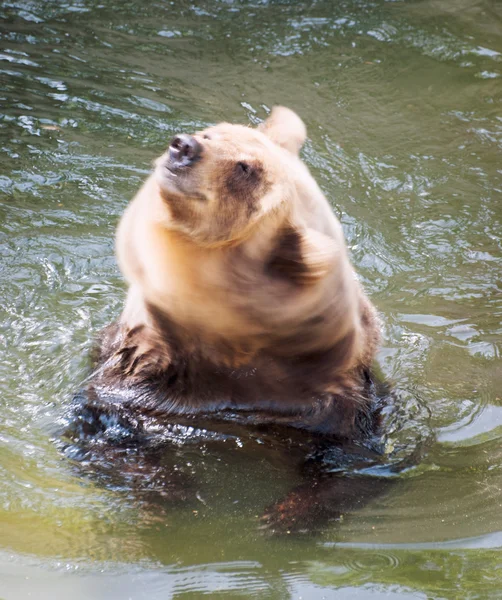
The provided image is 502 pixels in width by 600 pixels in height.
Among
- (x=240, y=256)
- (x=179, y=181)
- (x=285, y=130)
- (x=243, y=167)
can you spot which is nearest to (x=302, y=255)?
(x=240, y=256)

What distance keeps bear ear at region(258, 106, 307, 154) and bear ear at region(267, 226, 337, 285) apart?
59 cm

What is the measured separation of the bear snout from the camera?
291 cm

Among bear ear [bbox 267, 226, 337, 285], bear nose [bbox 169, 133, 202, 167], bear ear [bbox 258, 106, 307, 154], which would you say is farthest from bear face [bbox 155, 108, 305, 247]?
bear ear [bbox 258, 106, 307, 154]

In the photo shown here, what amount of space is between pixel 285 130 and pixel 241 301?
836 mm

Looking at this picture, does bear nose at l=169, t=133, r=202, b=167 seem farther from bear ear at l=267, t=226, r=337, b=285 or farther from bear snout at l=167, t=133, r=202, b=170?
bear ear at l=267, t=226, r=337, b=285

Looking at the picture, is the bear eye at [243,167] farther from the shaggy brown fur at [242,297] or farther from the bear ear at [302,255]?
the bear ear at [302,255]

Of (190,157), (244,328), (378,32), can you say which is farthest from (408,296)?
(378,32)

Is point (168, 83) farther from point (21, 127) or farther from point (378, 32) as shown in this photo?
point (378, 32)

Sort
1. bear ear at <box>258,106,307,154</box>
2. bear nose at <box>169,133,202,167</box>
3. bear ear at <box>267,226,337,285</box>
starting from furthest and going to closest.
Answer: bear ear at <box>258,106,307,154</box> → bear ear at <box>267,226,337,285</box> → bear nose at <box>169,133,202,167</box>

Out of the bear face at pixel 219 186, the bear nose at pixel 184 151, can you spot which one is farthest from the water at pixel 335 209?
the bear nose at pixel 184 151

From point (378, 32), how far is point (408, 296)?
172 inches

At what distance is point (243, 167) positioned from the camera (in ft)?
9.81

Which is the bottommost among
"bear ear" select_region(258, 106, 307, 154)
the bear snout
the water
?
the water

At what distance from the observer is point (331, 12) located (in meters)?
9.29
